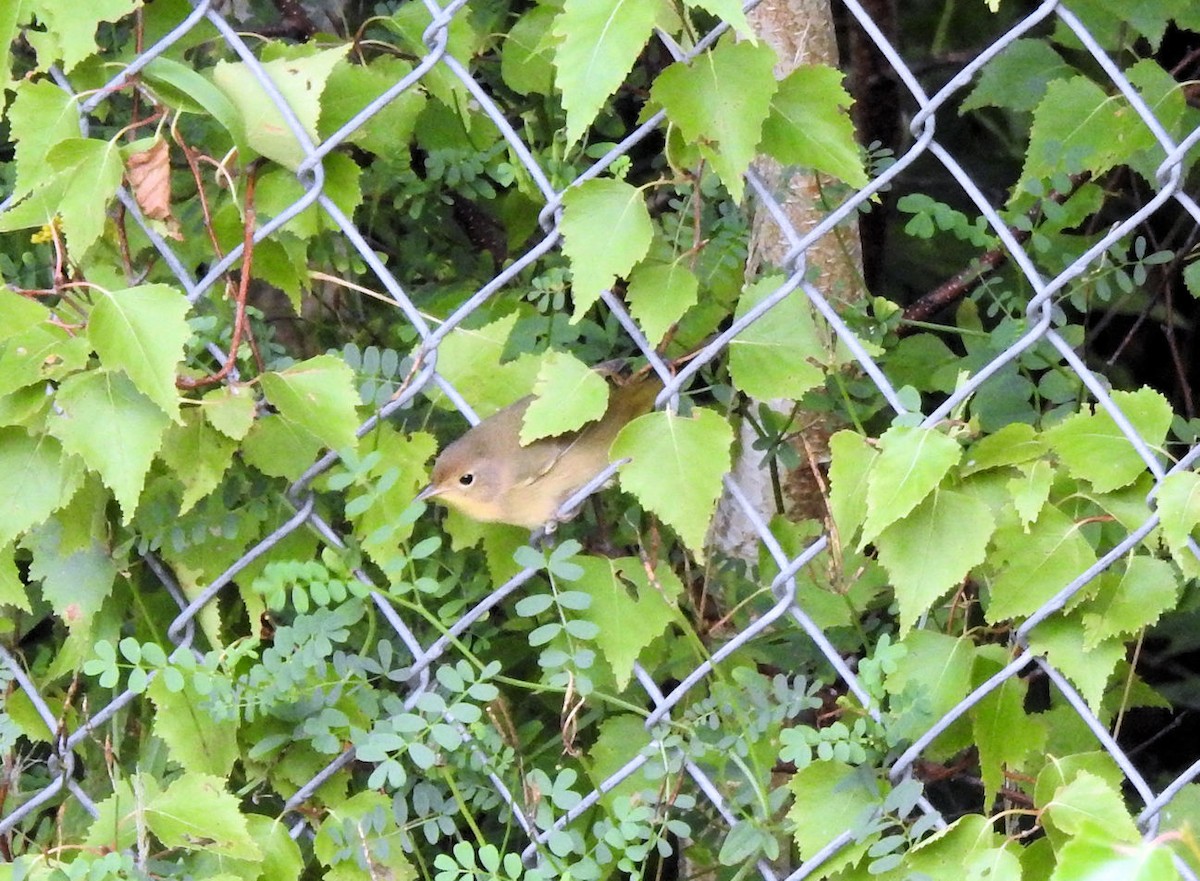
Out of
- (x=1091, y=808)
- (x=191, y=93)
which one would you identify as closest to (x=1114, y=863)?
(x=1091, y=808)

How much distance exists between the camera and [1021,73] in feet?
6.91

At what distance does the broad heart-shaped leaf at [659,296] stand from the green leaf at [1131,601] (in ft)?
1.56

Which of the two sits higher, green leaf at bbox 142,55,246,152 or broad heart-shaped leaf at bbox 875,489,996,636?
green leaf at bbox 142,55,246,152

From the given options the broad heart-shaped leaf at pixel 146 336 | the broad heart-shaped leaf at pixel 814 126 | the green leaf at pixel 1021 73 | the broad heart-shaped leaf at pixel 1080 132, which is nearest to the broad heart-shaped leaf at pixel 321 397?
the broad heart-shaped leaf at pixel 146 336

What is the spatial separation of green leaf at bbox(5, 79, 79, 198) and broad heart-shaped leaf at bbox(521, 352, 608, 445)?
0.57m

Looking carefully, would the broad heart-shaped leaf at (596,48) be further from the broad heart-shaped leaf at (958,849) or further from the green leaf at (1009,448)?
the broad heart-shaped leaf at (958,849)

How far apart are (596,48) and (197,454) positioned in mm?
639

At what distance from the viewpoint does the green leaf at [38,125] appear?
4.85 feet

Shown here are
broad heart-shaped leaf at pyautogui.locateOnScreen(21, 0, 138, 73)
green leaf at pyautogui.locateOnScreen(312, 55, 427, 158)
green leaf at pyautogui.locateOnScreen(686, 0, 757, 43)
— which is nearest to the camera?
Answer: green leaf at pyautogui.locateOnScreen(686, 0, 757, 43)

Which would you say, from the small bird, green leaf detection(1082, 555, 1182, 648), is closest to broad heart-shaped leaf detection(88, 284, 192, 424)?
the small bird

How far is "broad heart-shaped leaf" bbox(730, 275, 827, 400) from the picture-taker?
4.70 feet

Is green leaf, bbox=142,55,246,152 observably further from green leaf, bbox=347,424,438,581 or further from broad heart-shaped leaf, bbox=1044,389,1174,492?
broad heart-shaped leaf, bbox=1044,389,1174,492

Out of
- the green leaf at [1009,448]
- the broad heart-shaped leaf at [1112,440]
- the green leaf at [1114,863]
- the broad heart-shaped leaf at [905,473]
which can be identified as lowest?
the green leaf at [1114,863]

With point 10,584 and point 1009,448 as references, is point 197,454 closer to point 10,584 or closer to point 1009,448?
point 10,584
